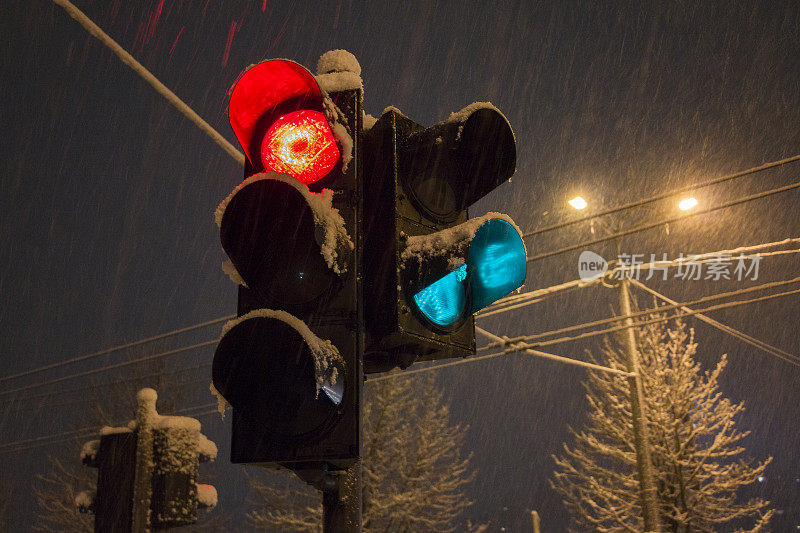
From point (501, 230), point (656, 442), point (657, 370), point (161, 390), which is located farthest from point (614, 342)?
point (501, 230)

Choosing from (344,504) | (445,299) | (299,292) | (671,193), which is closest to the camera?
(344,504)

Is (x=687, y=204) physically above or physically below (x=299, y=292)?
above

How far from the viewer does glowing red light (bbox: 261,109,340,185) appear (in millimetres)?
2213

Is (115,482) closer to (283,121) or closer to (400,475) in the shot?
(283,121)

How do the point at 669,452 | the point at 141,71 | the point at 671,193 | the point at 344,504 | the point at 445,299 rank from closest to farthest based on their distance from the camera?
1. the point at 344,504
2. the point at 445,299
3. the point at 141,71
4. the point at 671,193
5. the point at 669,452

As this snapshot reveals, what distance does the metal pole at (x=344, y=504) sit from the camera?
6.00 feet

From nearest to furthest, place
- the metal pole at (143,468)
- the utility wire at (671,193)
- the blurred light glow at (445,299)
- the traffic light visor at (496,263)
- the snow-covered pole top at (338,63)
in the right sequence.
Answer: the blurred light glow at (445,299), the traffic light visor at (496,263), the snow-covered pole top at (338,63), the metal pole at (143,468), the utility wire at (671,193)

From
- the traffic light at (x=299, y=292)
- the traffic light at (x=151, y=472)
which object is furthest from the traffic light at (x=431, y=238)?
the traffic light at (x=151, y=472)

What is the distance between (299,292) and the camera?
206cm

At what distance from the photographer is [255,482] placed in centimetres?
1931

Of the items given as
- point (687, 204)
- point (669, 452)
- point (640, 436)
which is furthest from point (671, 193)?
point (669, 452)

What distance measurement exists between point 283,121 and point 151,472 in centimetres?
169

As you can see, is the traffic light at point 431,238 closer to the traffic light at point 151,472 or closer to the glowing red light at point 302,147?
the glowing red light at point 302,147

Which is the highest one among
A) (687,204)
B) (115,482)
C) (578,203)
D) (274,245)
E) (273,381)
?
(578,203)
